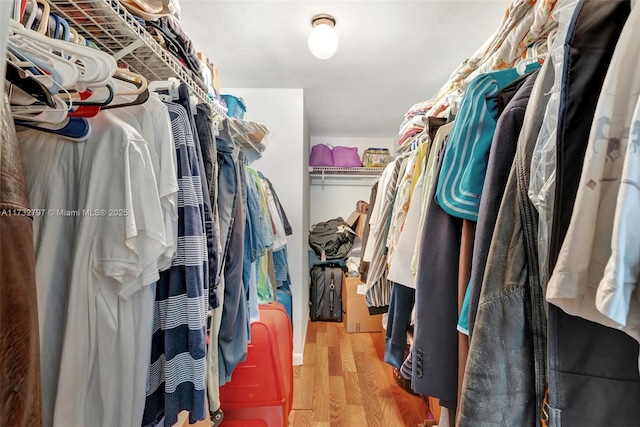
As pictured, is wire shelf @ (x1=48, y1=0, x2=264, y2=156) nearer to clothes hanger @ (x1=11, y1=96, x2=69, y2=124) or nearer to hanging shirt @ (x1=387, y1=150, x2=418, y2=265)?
clothes hanger @ (x1=11, y1=96, x2=69, y2=124)

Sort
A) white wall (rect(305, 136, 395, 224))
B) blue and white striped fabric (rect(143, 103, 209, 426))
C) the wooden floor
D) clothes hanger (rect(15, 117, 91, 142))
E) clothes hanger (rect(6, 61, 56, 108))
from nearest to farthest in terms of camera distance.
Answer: clothes hanger (rect(6, 61, 56, 108)) < clothes hanger (rect(15, 117, 91, 142)) < blue and white striped fabric (rect(143, 103, 209, 426)) < the wooden floor < white wall (rect(305, 136, 395, 224))

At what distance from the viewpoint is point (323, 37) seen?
1.32 metres

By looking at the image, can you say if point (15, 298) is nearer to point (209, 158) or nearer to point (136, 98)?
point (136, 98)

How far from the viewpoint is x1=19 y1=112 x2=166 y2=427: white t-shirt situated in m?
0.54

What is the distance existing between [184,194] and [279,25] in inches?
44.6

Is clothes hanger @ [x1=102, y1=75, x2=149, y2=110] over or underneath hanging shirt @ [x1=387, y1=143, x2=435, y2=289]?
over

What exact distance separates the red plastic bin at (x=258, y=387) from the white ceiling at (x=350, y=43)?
1398mm

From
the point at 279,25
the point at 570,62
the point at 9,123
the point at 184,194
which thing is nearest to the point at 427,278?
the point at 570,62

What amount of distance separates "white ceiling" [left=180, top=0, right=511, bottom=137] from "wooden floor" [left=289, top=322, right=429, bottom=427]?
1.98 meters

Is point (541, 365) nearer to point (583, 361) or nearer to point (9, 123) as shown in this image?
point (583, 361)

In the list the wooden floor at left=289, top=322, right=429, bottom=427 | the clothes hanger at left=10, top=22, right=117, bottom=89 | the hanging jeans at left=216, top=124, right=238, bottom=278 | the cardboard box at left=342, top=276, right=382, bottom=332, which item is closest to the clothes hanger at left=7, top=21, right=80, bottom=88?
the clothes hanger at left=10, top=22, right=117, bottom=89

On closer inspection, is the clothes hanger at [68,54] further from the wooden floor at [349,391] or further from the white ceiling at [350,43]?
the wooden floor at [349,391]

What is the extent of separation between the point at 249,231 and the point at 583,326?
111 centimetres

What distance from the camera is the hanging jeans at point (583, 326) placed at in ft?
1.23
